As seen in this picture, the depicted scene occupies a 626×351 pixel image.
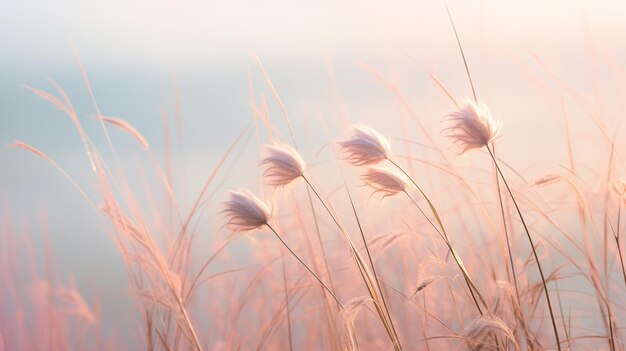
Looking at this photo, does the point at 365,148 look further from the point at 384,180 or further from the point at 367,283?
the point at 367,283

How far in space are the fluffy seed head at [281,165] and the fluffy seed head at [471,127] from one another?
244 millimetres

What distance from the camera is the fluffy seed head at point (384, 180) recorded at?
1.27m

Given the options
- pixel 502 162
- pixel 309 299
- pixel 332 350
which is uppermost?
pixel 502 162

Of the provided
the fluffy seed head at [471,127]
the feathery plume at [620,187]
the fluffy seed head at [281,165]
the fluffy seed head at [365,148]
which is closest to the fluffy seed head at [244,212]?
the fluffy seed head at [281,165]

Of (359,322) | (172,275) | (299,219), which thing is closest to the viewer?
(172,275)

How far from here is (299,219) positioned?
6.16 feet

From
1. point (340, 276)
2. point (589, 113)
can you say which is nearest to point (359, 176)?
point (589, 113)

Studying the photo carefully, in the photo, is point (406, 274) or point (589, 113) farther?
point (406, 274)

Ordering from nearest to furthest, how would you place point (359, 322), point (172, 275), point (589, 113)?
point (172, 275)
point (589, 113)
point (359, 322)

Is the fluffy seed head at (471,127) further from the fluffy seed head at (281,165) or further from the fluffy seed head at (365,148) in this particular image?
the fluffy seed head at (281,165)

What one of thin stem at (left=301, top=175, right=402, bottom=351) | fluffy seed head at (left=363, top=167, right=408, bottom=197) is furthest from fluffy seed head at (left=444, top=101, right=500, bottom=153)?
thin stem at (left=301, top=175, right=402, bottom=351)

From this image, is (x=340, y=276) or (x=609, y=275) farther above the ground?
(x=340, y=276)

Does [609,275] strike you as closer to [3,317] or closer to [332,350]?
[332,350]

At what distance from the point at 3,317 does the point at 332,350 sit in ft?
3.24
